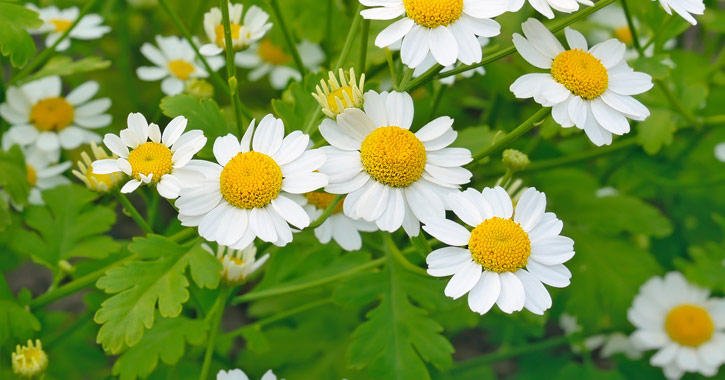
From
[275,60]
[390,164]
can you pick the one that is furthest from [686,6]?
[275,60]

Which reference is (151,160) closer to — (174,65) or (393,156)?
(393,156)

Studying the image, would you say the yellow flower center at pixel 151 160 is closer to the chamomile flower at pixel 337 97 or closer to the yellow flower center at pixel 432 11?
the chamomile flower at pixel 337 97

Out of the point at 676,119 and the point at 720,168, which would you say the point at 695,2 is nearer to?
the point at 676,119

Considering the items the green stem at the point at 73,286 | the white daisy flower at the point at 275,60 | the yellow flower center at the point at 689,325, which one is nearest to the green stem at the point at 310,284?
the green stem at the point at 73,286

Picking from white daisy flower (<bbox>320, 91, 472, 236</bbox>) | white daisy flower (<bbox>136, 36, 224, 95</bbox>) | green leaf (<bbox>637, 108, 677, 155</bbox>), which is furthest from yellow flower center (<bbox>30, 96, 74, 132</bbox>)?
green leaf (<bbox>637, 108, 677, 155</bbox>)

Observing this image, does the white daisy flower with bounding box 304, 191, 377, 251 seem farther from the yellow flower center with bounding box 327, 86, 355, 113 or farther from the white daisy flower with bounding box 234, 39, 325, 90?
the white daisy flower with bounding box 234, 39, 325, 90

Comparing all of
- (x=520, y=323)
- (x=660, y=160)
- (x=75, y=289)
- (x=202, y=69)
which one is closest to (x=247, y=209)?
(x=75, y=289)
